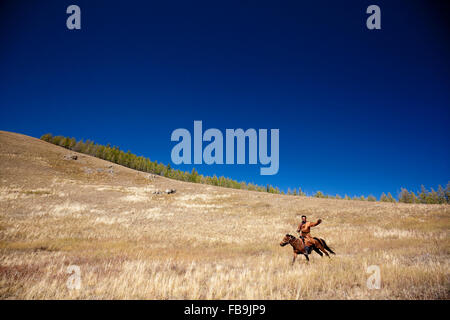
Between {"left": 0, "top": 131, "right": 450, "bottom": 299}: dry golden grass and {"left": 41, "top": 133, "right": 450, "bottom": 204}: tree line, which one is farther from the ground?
{"left": 41, "top": 133, "right": 450, "bottom": 204}: tree line

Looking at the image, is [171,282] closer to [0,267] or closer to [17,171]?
[0,267]

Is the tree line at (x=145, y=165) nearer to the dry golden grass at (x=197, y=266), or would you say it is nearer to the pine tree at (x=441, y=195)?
Answer: the pine tree at (x=441, y=195)

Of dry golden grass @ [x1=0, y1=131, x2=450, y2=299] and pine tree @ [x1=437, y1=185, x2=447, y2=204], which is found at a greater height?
pine tree @ [x1=437, y1=185, x2=447, y2=204]

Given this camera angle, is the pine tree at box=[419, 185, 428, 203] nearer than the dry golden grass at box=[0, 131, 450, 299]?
No

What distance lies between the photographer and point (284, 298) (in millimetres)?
4496

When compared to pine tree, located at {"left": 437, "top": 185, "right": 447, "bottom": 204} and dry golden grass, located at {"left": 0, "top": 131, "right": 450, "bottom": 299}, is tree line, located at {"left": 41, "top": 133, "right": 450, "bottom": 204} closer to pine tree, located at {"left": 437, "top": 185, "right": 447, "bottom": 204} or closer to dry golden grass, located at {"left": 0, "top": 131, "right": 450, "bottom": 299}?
pine tree, located at {"left": 437, "top": 185, "right": 447, "bottom": 204}

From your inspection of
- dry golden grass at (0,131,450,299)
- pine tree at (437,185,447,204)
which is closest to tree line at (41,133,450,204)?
pine tree at (437,185,447,204)

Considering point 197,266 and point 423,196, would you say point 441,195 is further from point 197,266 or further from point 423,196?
point 197,266

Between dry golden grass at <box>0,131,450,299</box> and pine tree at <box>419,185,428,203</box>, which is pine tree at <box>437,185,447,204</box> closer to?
pine tree at <box>419,185,428,203</box>

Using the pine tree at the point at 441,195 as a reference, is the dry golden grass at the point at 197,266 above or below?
below

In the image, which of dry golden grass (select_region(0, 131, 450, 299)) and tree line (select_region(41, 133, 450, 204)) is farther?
tree line (select_region(41, 133, 450, 204))

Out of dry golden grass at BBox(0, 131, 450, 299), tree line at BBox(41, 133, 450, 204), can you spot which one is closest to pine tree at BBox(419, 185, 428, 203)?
tree line at BBox(41, 133, 450, 204)

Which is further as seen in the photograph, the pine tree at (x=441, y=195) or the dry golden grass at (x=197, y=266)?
the pine tree at (x=441, y=195)

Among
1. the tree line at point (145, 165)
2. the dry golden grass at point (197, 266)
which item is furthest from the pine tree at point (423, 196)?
the dry golden grass at point (197, 266)
